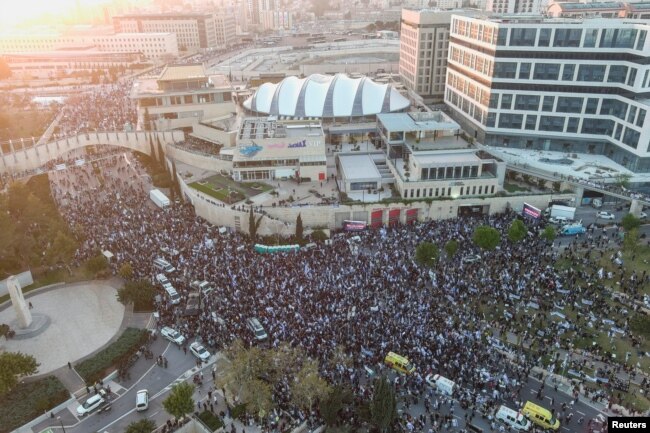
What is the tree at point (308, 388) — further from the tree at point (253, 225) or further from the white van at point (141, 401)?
the tree at point (253, 225)

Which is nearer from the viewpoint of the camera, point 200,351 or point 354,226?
point 200,351

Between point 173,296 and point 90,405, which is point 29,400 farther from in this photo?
point 173,296

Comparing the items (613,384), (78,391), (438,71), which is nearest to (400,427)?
(613,384)

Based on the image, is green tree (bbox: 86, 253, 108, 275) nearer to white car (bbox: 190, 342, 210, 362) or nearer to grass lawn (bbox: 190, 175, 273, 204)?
white car (bbox: 190, 342, 210, 362)

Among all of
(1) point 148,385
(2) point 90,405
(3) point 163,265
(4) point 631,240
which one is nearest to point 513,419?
(4) point 631,240

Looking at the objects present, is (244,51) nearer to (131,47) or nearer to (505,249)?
(131,47)

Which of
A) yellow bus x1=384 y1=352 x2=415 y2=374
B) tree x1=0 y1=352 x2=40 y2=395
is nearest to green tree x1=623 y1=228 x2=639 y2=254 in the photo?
yellow bus x1=384 y1=352 x2=415 y2=374
